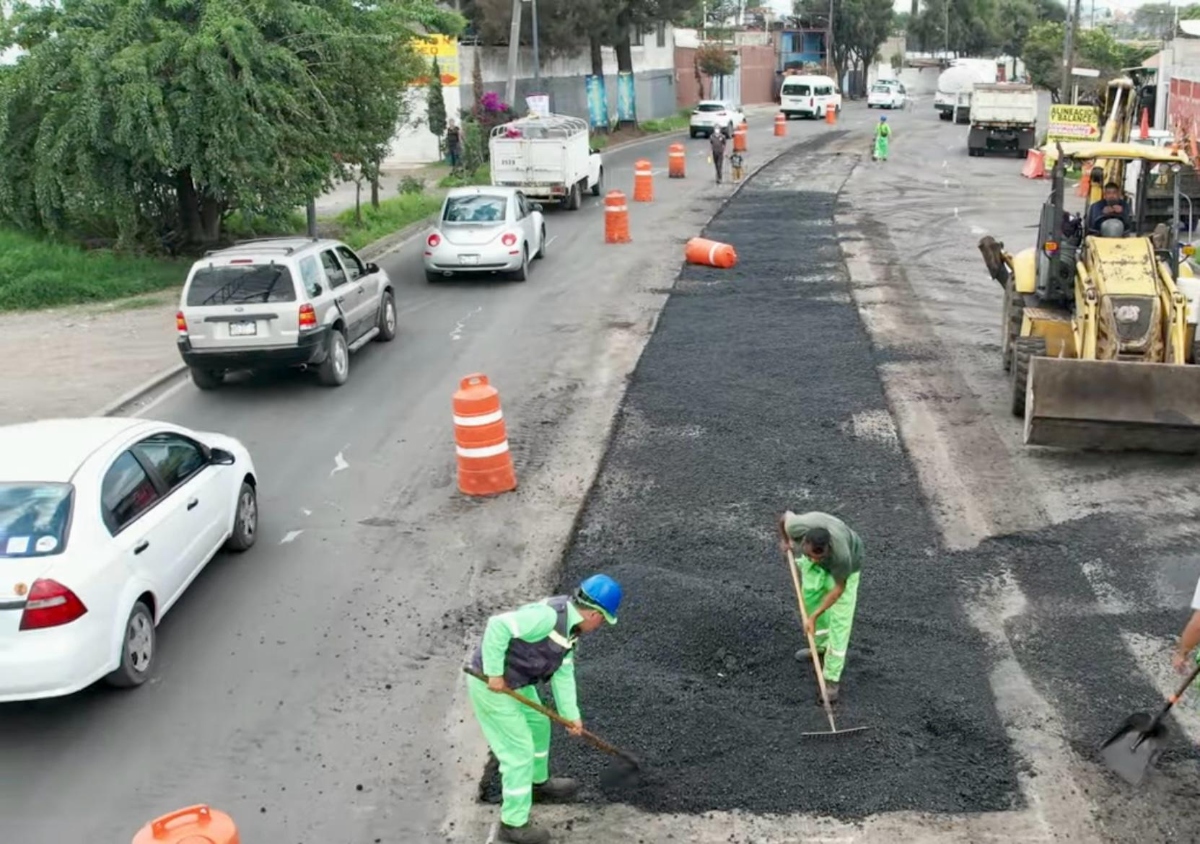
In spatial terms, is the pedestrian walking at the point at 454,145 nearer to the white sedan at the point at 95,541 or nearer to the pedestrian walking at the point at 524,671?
the white sedan at the point at 95,541

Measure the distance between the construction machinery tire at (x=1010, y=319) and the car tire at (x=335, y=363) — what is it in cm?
813

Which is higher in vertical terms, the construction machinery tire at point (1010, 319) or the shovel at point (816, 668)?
the construction machinery tire at point (1010, 319)

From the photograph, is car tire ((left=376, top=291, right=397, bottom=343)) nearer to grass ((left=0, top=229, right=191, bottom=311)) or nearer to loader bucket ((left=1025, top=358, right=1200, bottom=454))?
grass ((left=0, top=229, right=191, bottom=311))

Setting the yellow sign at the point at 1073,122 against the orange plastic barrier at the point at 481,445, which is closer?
the orange plastic barrier at the point at 481,445

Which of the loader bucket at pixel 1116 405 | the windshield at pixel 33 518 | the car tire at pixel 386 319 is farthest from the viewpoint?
the car tire at pixel 386 319

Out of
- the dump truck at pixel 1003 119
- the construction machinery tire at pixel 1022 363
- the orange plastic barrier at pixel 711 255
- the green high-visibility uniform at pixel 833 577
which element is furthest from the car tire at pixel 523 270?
the dump truck at pixel 1003 119

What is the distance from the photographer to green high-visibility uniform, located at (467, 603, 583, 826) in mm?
5754

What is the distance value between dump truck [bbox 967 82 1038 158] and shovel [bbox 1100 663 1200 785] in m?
41.3

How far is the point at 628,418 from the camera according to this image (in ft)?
43.2

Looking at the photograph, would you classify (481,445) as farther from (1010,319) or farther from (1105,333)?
(1010,319)

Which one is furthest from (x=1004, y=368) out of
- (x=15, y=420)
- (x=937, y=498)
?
(x=15, y=420)

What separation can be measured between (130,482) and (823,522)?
181 inches

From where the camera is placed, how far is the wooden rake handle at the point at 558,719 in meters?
5.80

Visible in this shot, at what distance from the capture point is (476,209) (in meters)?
21.3
